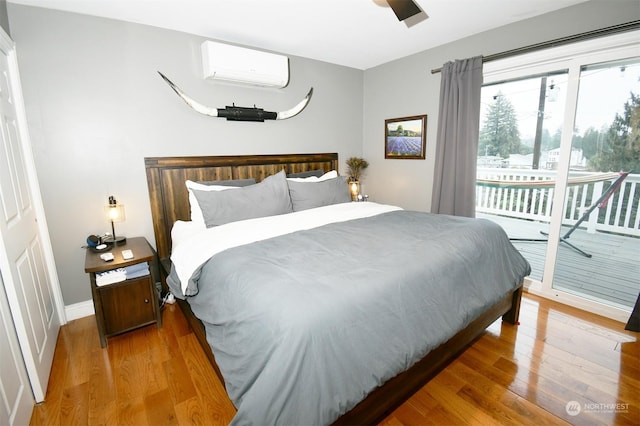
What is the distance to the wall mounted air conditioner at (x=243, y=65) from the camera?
8.86 ft

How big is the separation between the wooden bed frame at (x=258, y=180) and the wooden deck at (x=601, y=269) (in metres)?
1.01

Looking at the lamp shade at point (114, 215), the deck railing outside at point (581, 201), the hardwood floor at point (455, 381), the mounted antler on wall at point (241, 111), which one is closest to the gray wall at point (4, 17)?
the mounted antler on wall at point (241, 111)

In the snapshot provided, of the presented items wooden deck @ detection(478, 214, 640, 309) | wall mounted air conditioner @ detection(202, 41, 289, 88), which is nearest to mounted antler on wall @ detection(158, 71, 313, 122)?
wall mounted air conditioner @ detection(202, 41, 289, 88)

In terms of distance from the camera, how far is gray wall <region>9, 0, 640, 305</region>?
2.20 meters

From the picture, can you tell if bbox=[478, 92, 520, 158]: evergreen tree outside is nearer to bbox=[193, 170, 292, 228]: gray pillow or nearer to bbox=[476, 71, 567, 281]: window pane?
bbox=[476, 71, 567, 281]: window pane

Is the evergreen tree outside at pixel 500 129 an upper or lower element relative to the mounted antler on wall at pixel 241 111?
lower

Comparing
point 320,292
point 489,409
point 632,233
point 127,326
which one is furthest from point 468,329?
point 127,326

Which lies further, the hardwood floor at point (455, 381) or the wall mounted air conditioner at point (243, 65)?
the wall mounted air conditioner at point (243, 65)

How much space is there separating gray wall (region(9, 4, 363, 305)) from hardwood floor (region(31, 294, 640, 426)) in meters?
0.94

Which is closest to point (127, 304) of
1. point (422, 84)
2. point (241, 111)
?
point (241, 111)

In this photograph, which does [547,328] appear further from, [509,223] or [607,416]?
[509,223]

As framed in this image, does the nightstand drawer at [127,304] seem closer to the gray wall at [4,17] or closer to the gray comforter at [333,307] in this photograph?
the gray comforter at [333,307]

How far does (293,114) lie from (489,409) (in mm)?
3145

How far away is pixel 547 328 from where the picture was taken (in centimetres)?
228
